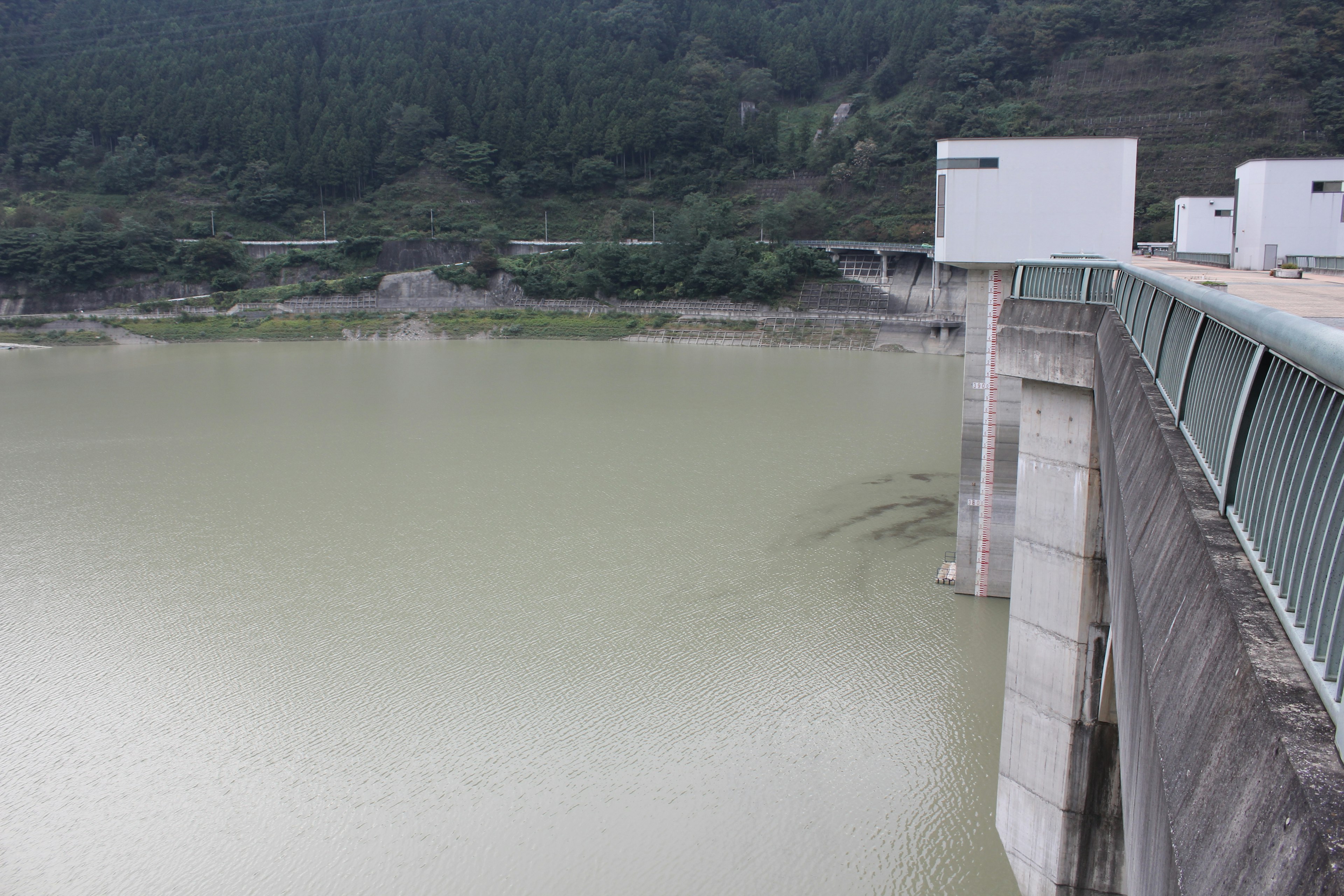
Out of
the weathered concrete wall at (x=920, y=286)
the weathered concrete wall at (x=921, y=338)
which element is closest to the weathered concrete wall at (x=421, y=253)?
the weathered concrete wall at (x=920, y=286)

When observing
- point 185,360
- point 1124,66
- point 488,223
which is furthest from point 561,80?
point 185,360

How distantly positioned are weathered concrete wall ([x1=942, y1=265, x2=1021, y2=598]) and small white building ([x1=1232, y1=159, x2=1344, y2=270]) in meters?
4.58

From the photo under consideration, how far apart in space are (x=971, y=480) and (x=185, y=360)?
24755 mm

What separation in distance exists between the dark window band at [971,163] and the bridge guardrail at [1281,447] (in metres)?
5.54

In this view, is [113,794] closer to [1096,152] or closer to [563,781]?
[563,781]

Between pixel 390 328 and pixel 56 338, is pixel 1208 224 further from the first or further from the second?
pixel 56 338

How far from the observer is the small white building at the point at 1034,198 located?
7.30m

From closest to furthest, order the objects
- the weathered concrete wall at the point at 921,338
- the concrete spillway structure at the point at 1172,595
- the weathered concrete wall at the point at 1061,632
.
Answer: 1. the concrete spillway structure at the point at 1172,595
2. the weathered concrete wall at the point at 1061,632
3. the weathered concrete wall at the point at 921,338

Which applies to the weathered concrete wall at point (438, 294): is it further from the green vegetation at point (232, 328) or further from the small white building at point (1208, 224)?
the small white building at point (1208, 224)

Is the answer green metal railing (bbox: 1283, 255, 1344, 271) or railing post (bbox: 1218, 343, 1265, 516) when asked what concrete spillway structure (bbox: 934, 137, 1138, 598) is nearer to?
green metal railing (bbox: 1283, 255, 1344, 271)

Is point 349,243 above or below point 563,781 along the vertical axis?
above

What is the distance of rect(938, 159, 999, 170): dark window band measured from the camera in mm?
7566

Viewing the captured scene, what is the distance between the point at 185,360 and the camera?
27.5m

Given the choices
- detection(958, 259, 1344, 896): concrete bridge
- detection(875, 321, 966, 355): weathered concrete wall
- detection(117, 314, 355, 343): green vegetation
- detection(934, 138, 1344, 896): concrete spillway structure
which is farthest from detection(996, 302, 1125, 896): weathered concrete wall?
detection(117, 314, 355, 343): green vegetation
